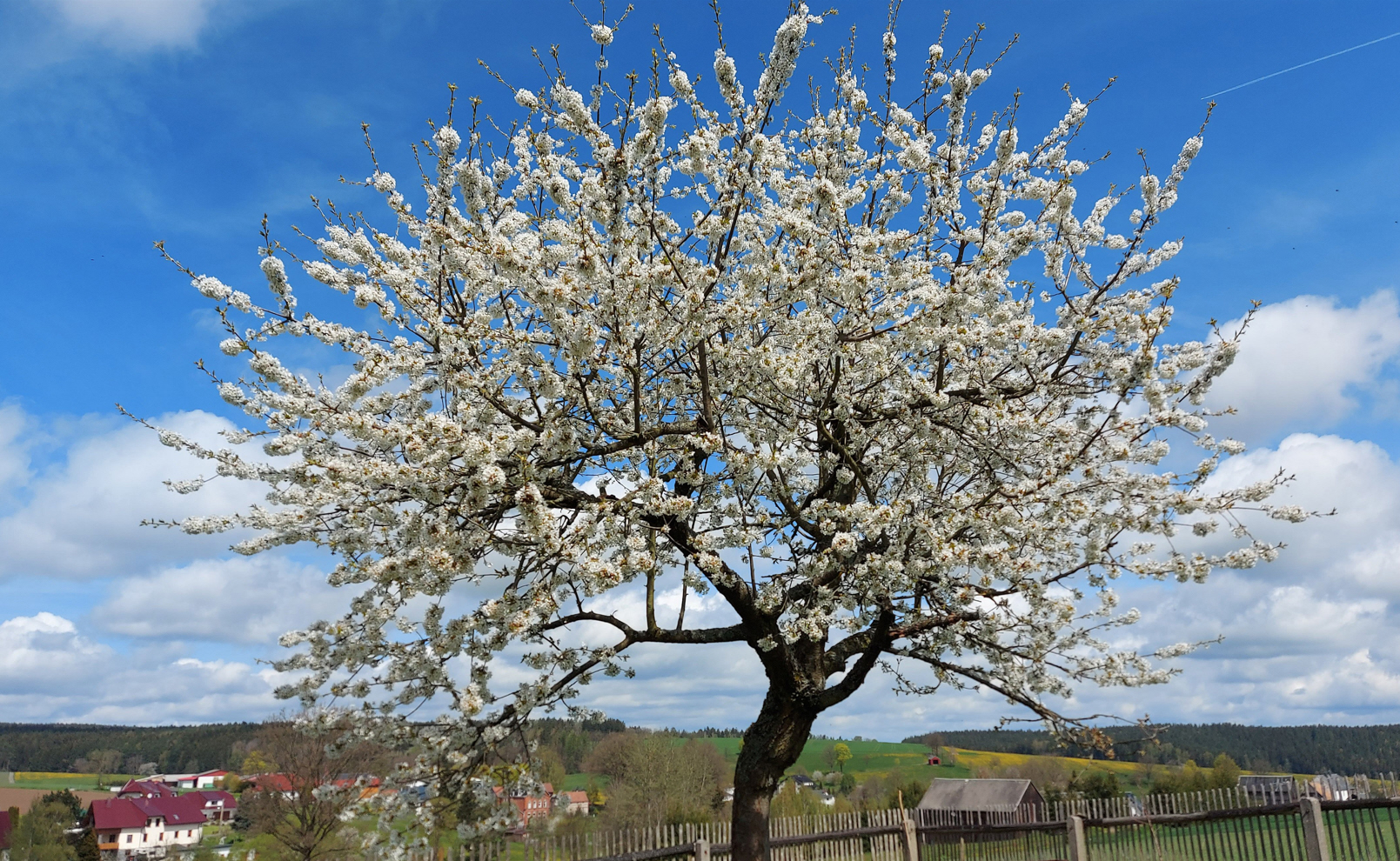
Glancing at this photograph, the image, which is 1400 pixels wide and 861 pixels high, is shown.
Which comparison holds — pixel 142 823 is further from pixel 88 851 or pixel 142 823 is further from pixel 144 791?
pixel 88 851

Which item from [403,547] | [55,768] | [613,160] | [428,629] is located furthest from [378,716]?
[55,768]

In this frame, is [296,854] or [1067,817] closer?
[1067,817]

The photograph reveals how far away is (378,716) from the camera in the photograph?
5566 mm

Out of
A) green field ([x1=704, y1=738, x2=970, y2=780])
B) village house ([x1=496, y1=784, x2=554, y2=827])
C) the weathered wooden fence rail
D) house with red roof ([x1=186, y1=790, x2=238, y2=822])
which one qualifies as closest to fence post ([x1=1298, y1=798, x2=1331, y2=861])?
the weathered wooden fence rail

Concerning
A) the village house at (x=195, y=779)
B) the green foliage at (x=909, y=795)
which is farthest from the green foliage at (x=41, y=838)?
the green foliage at (x=909, y=795)

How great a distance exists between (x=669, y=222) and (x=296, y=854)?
909 inches

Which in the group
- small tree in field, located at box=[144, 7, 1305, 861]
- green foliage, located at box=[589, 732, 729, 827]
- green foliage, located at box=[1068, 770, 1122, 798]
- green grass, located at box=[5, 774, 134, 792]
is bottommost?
green grass, located at box=[5, 774, 134, 792]

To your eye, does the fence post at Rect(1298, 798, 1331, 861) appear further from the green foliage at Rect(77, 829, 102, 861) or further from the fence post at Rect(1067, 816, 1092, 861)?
the green foliage at Rect(77, 829, 102, 861)

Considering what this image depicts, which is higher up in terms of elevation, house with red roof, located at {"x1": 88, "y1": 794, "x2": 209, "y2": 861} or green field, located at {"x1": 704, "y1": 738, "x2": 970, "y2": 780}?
green field, located at {"x1": 704, "y1": 738, "x2": 970, "y2": 780}

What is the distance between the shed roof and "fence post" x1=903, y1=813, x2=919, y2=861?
1588 centimetres

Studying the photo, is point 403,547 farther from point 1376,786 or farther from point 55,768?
point 55,768

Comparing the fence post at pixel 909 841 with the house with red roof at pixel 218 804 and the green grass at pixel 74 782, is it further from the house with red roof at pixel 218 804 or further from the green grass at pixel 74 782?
the green grass at pixel 74 782

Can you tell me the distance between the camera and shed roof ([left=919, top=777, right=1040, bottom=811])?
2739 centimetres

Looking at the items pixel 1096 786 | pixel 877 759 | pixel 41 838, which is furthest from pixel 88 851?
pixel 877 759
